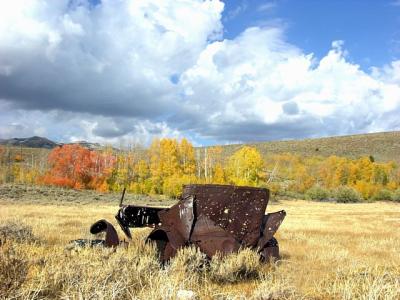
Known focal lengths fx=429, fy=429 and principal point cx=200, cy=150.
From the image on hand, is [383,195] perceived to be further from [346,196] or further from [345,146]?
[345,146]

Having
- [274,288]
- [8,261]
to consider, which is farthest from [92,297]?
[274,288]

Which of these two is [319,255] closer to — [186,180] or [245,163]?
[186,180]

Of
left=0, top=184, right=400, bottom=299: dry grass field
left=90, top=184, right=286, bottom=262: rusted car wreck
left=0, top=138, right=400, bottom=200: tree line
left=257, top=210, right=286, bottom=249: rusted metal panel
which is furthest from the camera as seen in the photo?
left=0, top=138, right=400, bottom=200: tree line

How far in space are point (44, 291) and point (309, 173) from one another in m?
101

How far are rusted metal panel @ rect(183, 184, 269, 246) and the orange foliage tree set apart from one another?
66.2 meters

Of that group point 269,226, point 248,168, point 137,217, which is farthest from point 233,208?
point 248,168

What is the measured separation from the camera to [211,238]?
735 cm

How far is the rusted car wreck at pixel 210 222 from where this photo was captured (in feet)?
23.9

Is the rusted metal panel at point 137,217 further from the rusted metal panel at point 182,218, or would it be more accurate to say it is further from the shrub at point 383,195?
the shrub at point 383,195

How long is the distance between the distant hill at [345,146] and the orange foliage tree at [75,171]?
71.2 meters

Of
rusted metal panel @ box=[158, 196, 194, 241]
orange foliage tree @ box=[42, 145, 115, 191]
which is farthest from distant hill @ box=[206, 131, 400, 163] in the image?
rusted metal panel @ box=[158, 196, 194, 241]

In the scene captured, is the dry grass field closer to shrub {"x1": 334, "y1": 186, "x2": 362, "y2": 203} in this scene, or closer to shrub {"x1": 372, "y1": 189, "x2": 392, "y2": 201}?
shrub {"x1": 334, "y1": 186, "x2": 362, "y2": 203}

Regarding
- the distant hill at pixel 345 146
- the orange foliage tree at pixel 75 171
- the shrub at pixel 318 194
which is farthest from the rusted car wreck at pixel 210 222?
the distant hill at pixel 345 146

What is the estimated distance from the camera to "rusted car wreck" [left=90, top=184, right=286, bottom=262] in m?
7.27
